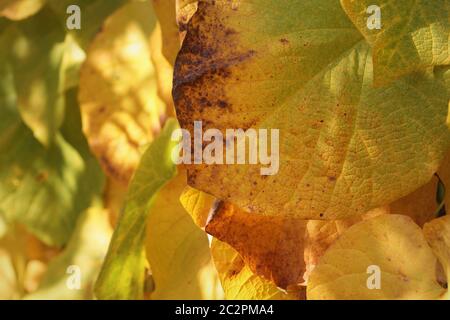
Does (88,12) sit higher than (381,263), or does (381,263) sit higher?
(88,12)

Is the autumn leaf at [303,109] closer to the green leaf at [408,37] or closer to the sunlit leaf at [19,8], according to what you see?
the green leaf at [408,37]

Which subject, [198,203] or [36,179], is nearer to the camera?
[198,203]

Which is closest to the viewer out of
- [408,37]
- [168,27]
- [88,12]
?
[408,37]

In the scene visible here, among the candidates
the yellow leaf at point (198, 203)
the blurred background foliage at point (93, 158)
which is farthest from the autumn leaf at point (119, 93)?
the yellow leaf at point (198, 203)

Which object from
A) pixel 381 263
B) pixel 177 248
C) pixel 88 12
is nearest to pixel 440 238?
pixel 381 263

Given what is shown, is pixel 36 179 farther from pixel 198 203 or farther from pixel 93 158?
pixel 198 203

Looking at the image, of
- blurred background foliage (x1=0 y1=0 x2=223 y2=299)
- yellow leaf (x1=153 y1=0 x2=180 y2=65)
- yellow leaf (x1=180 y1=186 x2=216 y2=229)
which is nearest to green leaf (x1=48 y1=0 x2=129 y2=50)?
blurred background foliage (x1=0 y1=0 x2=223 y2=299)
